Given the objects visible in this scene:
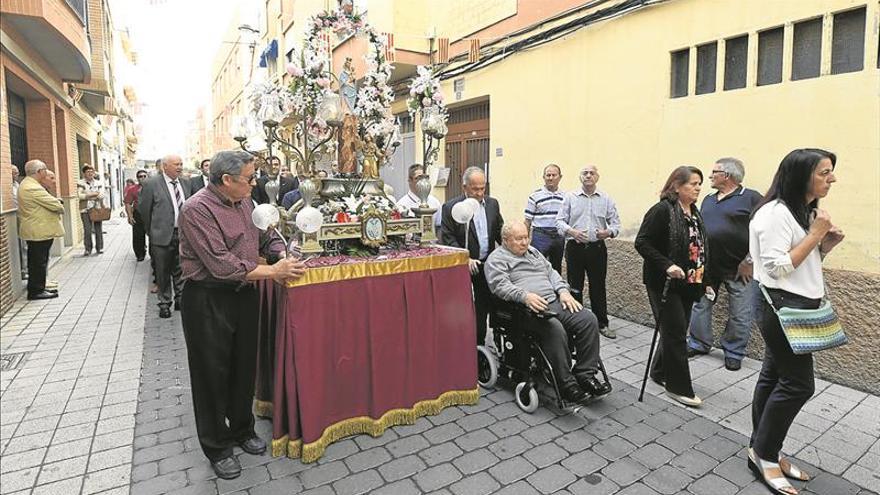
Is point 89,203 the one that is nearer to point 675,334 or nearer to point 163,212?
point 163,212

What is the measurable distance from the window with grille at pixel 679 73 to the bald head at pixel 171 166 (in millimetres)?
5466

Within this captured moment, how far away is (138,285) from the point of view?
751 cm

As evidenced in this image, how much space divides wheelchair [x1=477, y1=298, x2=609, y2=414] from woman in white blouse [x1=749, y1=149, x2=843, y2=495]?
1.06 metres

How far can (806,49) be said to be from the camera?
404 cm

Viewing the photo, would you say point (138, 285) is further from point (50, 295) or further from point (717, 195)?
point (717, 195)

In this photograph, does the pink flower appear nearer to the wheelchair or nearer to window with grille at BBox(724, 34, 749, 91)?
the wheelchair

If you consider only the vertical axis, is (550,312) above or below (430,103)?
below

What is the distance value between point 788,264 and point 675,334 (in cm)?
120

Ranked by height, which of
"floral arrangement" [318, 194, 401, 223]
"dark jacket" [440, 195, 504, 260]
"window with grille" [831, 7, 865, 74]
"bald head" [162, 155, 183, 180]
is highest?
"window with grille" [831, 7, 865, 74]

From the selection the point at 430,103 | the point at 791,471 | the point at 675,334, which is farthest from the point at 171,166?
the point at 791,471

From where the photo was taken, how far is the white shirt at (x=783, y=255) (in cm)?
251

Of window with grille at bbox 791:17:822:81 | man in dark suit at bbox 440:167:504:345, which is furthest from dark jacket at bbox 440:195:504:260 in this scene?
window with grille at bbox 791:17:822:81

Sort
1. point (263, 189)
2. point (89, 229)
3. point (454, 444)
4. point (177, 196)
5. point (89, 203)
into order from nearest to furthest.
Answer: point (454, 444) → point (177, 196) → point (263, 189) → point (89, 203) → point (89, 229)

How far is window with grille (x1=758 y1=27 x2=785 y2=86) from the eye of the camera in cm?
422
